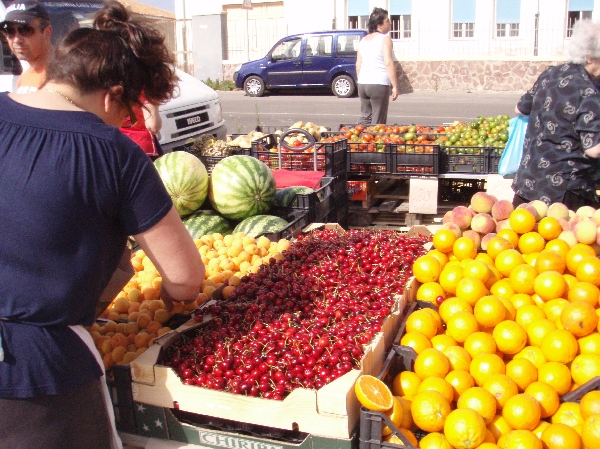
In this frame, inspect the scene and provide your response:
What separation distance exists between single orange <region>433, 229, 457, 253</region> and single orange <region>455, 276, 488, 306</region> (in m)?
0.41

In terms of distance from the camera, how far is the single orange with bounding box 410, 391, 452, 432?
2.02 m

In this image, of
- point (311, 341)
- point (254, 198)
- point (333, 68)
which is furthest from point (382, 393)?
point (333, 68)

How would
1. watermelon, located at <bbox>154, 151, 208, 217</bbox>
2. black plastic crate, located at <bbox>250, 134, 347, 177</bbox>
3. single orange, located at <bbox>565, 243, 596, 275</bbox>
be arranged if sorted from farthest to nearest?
black plastic crate, located at <bbox>250, 134, 347, 177</bbox> → watermelon, located at <bbox>154, 151, 208, 217</bbox> → single orange, located at <bbox>565, 243, 596, 275</bbox>

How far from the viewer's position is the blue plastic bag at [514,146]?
4.25 metres

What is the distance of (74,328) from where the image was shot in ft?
5.47

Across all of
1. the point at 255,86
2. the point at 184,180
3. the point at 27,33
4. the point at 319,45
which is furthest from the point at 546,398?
the point at 255,86

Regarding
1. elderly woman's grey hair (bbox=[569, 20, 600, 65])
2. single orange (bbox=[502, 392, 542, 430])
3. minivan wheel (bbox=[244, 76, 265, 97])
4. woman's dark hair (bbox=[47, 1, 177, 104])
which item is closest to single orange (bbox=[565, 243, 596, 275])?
single orange (bbox=[502, 392, 542, 430])

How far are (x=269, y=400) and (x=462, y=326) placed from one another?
0.85 m

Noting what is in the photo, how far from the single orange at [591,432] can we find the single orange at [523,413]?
0.15 metres

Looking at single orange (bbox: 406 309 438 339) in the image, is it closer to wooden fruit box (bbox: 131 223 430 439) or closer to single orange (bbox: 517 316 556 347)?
Answer: wooden fruit box (bbox: 131 223 430 439)

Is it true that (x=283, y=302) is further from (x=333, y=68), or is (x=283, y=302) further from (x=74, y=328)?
(x=333, y=68)

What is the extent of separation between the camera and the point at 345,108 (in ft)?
52.3

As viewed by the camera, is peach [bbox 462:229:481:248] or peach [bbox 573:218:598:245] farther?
peach [bbox 462:229:481:248]

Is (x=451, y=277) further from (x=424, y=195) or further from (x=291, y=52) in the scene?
(x=291, y=52)
